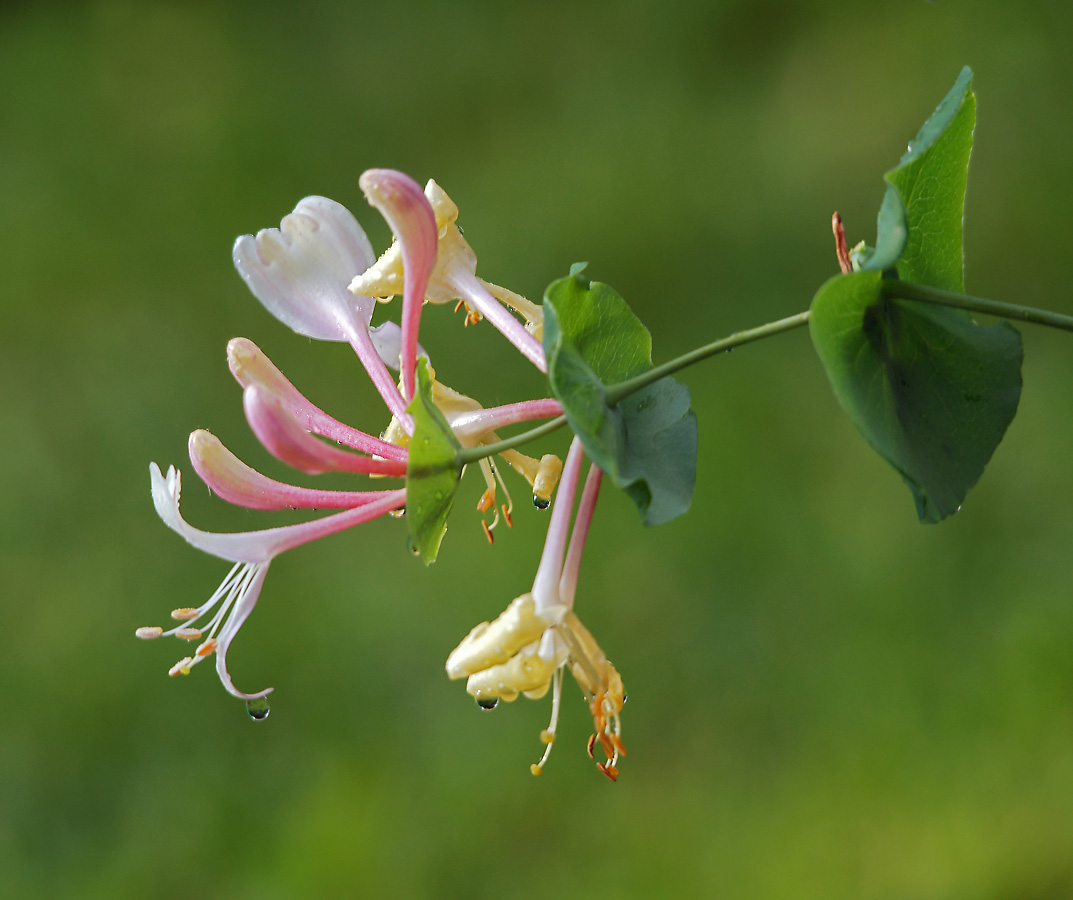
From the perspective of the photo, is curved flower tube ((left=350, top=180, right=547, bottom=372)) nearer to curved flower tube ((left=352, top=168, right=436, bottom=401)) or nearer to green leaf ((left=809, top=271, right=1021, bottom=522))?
curved flower tube ((left=352, top=168, right=436, bottom=401))

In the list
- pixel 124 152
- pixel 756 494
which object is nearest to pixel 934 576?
pixel 756 494

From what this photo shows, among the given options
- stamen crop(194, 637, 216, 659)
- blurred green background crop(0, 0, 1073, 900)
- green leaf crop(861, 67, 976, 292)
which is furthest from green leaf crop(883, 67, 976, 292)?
blurred green background crop(0, 0, 1073, 900)

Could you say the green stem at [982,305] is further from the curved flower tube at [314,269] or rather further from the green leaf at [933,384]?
the curved flower tube at [314,269]

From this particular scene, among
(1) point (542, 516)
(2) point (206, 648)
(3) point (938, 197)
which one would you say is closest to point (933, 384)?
(3) point (938, 197)

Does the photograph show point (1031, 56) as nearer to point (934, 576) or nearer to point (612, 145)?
point (612, 145)

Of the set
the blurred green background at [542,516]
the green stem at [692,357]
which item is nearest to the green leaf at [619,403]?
the green stem at [692,357]

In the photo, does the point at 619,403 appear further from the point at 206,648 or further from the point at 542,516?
the point at 542,516
